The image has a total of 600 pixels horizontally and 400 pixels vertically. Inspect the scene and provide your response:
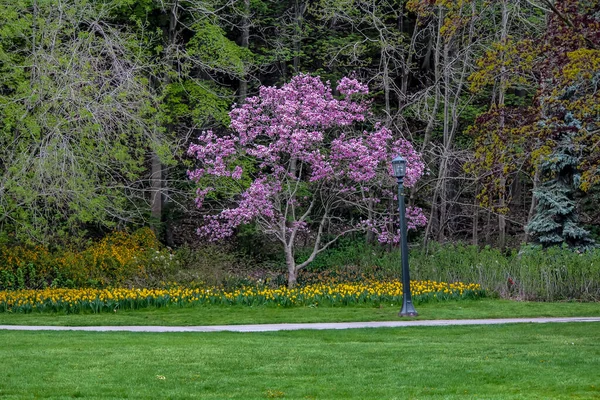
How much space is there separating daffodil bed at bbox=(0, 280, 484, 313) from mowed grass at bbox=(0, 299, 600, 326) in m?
0.25

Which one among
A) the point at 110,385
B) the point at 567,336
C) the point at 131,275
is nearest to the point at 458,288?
the point at 567,336

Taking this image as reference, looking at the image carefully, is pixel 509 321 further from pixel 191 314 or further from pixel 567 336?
pixel 191 314

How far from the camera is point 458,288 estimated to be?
1900 centimetres

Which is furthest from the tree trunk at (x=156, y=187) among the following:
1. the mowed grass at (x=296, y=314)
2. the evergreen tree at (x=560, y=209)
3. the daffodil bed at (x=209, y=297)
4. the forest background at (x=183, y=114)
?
the evergreen tree at (x=560, y=209)

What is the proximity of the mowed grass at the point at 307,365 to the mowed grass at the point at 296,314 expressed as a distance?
8.08ft

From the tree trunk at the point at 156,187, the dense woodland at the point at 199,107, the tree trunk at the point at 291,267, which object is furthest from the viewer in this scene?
the tree trunk at the point at 156,187

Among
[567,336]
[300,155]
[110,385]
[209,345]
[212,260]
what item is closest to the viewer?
[110,385]

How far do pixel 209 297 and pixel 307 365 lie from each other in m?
8.80

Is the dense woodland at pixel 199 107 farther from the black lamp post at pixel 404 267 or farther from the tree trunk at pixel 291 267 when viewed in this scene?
the tree trunk at pixel 291 267

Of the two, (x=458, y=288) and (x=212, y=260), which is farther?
(x=212, y=260)

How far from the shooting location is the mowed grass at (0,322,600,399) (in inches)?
327

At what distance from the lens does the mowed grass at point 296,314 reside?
52.0ft

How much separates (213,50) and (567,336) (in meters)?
15.2

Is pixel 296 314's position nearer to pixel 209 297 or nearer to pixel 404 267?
pixel 404 267
